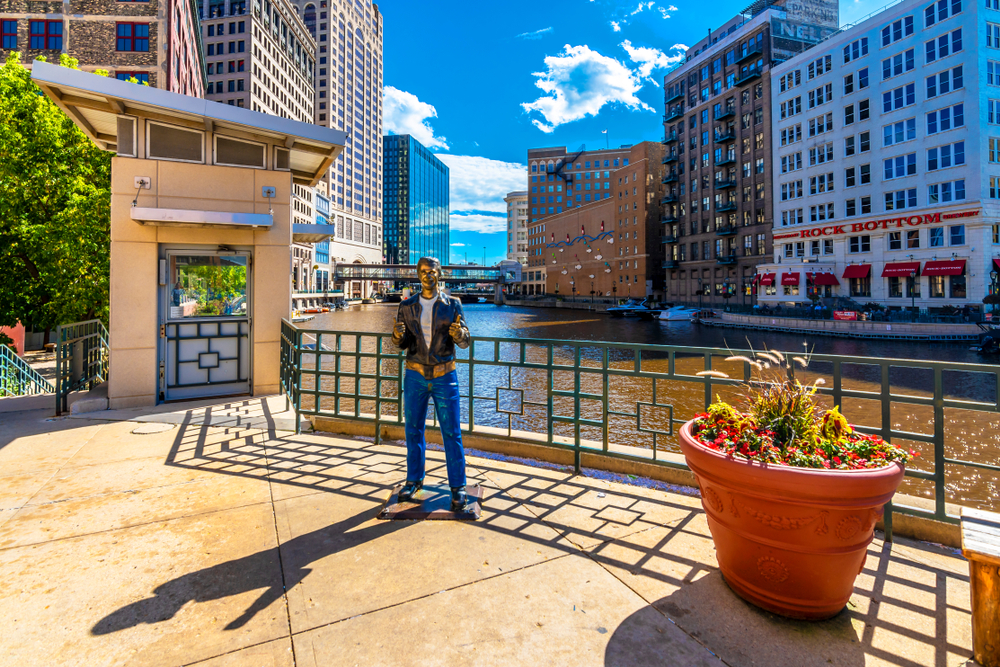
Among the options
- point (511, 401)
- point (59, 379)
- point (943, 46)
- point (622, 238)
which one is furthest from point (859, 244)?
point (59, 379)

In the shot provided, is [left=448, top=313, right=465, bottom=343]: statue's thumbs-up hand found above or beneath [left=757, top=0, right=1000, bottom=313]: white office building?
beneath

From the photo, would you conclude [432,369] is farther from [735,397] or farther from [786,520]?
[735,397]

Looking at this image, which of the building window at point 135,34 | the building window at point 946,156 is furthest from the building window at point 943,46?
the building window at point 135,34

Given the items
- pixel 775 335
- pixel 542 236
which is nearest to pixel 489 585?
pixel 775 335

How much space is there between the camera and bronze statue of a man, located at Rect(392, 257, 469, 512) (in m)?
4.18

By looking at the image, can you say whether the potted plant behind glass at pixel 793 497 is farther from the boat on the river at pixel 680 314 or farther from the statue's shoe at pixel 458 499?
the boat on the river at pixel 680 314

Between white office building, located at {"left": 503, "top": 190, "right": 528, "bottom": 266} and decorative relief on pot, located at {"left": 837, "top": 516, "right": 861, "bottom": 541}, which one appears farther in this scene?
white office building, located at {"left": 503, "top": 190, "right": 528, "bottom": 266}

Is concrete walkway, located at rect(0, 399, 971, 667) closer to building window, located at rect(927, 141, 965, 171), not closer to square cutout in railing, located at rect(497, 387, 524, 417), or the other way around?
square cutout in railing, located at rect(497, 387, 524, 417)

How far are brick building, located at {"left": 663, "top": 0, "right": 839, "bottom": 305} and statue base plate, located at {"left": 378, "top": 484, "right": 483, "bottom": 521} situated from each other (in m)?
62.2

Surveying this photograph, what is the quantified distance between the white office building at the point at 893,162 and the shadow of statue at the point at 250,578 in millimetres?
47139

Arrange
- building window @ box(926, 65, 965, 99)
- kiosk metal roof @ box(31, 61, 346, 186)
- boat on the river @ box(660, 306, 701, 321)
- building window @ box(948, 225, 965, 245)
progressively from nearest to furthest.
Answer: kiosk metal roof @ box(31, 61, 346, 186) → building window @ box(948, 225, 965, 245) → building window @ box(926, 65, 965, 99) → boat on the river @ box(660, 306, 701, 321)

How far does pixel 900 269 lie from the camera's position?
129ft

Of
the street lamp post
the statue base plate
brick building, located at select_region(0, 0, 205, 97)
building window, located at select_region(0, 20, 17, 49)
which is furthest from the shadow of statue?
building window, located at select_region(0, 20, 17, 49)

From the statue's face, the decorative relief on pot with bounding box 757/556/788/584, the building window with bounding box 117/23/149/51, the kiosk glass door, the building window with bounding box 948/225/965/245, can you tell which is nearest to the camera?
the decorative relief on pot with bounding box 757/556/788/584
